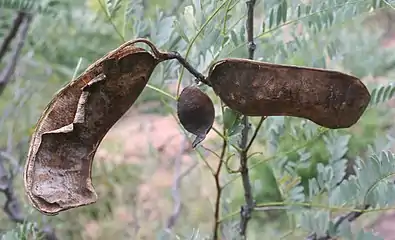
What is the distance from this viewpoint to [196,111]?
0.84 feet

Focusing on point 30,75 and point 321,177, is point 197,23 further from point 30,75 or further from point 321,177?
point 30,75

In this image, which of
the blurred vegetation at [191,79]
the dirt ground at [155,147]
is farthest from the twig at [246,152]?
the dirt ground at [155,147]

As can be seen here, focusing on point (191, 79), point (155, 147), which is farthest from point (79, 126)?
point (155, 147)

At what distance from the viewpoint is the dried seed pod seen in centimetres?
26

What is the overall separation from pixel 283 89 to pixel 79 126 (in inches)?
3.5

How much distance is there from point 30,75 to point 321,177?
587 millimetres

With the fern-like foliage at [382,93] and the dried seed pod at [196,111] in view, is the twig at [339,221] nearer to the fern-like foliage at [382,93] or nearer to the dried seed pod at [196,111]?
the fern-like foliage at [382,93]

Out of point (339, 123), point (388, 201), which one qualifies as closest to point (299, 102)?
point (339, 123)

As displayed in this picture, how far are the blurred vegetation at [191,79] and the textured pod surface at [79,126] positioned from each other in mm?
63

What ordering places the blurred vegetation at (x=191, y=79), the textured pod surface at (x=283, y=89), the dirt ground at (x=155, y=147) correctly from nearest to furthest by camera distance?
1. the textured pod surface at (x=283, y=89)
2. the blurred vegetation at (x=191, y=79)
3. the dirt ground at (x=155, y=147)

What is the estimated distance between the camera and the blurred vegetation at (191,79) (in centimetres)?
37

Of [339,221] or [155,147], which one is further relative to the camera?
[155,147]

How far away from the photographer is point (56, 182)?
25 cm

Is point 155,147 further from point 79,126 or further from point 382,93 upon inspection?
point 79,126
